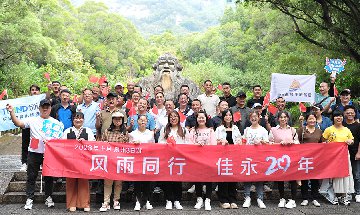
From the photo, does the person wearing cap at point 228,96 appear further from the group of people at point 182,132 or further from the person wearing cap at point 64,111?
the person wearing cap at point 64,111

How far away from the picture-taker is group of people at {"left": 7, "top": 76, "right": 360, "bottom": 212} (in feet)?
23.1

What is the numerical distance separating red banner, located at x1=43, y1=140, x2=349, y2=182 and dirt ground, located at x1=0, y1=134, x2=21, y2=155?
19.1 feet

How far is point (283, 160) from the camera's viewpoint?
7.36 meters

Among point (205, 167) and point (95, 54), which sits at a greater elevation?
point (95, 54)

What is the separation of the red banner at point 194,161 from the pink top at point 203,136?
90 mm

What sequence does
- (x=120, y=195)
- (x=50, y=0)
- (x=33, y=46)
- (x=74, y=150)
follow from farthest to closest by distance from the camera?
(x=50, y=0)
(x=33, y=46)
(x=120, y=195)
(x=74, y=150)

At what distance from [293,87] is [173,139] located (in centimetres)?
331

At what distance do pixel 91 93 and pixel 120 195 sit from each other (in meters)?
1.91

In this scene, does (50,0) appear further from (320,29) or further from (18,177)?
(18,177)

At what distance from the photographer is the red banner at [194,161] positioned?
275 inches

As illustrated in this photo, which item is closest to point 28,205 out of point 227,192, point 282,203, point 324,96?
point 227,192

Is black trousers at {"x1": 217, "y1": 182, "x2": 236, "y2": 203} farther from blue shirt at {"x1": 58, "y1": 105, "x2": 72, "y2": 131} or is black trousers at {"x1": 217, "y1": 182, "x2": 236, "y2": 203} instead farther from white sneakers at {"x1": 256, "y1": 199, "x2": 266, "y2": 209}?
blue shirt at {"x1": 58, "y1": 105, "x2": 72, "y2": 131}

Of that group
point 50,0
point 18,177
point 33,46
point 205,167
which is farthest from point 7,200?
point 50,0

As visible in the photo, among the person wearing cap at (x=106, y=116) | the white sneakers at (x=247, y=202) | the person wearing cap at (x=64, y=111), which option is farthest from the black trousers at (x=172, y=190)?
the person wearing cap at (x=64, y=111)
